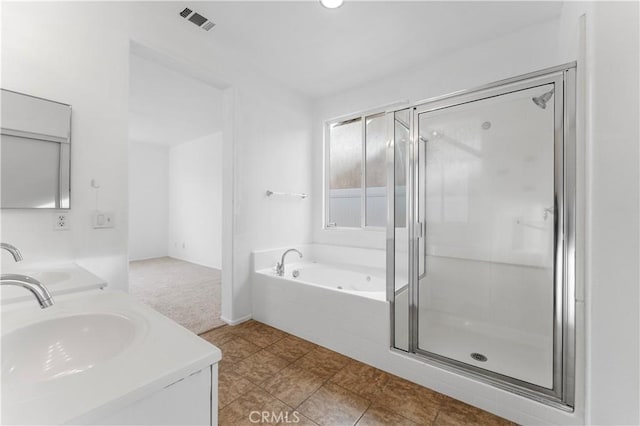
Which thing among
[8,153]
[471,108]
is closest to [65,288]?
[8,153]

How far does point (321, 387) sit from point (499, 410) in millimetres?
1031

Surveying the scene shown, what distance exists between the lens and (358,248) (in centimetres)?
321

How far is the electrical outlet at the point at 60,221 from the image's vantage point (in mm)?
1510

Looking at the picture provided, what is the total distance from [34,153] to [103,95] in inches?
20.8

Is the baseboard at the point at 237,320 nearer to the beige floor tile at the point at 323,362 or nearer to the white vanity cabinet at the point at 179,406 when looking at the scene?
the beige floor tile at the point at 323,362

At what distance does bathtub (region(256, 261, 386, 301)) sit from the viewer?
114 inches

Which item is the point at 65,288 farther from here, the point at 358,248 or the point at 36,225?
the point at 358,248

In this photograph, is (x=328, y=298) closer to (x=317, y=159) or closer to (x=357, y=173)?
(x=357, y=173)

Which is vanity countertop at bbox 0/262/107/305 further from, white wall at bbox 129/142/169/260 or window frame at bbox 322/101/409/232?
white wall at bbox 129/142/169/260

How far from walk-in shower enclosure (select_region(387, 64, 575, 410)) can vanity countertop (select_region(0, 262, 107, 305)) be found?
1775mm

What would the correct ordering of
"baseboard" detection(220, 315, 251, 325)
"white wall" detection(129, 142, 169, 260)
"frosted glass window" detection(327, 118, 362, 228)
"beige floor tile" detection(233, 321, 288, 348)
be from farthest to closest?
1. "white wall" detection(129, 142, 169, 260)
2. "frosted glass window" detection(327, 118, 362, 228)
3. "baseboard" detection(220, 315, 251, 325)
4. "beige floor tile" detection(233, 321, 288, 348)

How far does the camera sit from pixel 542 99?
1642mm

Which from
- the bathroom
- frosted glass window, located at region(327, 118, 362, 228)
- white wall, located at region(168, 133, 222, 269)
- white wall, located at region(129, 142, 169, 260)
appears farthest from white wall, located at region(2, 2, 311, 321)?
white wall, located at region(129, 142, 169, 260)

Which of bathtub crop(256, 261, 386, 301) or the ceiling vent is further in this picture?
bathtub crop(256, 261, 386, 301)
